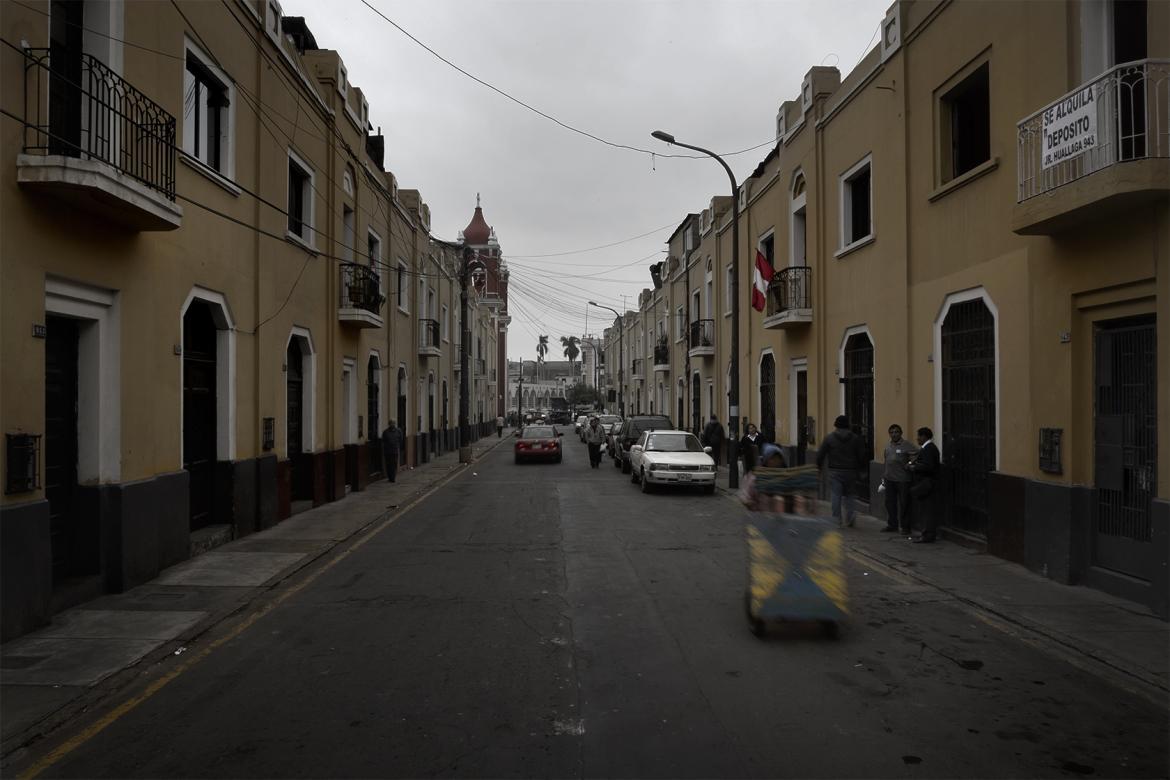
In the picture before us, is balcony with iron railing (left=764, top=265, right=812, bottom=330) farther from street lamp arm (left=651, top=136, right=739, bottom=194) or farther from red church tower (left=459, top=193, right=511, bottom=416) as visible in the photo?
red church tower (left=459, top=193, right=511, bottom=416)

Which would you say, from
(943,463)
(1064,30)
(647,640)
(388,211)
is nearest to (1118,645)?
(647,640)

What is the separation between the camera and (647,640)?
21.2ft

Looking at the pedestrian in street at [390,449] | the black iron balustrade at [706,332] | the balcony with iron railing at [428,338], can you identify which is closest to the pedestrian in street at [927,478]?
the pedestrian in street at [390,449]

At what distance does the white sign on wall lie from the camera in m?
7.71

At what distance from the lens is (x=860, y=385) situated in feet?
49.6

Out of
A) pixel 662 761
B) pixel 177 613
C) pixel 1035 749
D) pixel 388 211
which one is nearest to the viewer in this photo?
pixel 662 761

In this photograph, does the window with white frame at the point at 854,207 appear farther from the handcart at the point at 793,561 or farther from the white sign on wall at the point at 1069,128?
the handcart at the point at 793,561

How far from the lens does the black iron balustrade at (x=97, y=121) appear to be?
23.0 ft

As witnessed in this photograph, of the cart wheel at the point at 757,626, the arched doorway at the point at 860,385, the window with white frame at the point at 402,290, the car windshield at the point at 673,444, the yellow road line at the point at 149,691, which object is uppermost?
the window with white frame at the point at 402,290

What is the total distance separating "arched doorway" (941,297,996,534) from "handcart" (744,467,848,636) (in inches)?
194

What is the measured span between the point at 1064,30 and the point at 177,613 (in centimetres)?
1132

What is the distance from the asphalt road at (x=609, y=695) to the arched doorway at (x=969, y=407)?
9.39ft

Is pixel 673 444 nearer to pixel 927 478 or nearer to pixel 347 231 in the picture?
pixel 927 478

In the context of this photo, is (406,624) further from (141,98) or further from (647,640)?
(141,98)
